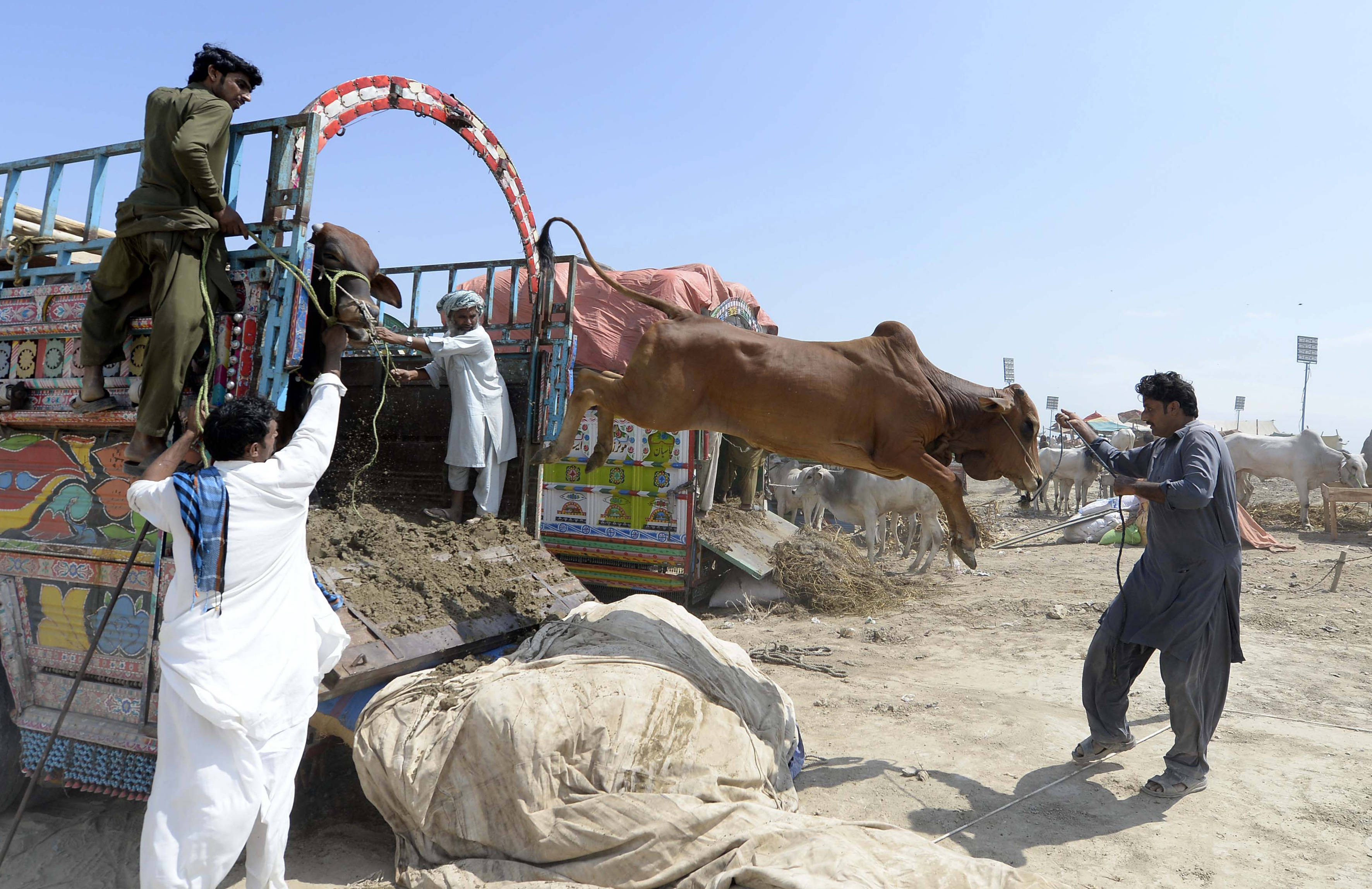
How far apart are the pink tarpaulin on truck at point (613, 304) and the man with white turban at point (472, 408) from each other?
14.0 ft

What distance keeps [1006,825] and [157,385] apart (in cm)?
411

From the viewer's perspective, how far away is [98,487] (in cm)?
→ 356

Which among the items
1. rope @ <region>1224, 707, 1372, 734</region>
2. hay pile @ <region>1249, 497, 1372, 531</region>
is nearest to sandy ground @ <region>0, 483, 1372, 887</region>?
rope @ <region>1224, 707, 1372, 734</region>

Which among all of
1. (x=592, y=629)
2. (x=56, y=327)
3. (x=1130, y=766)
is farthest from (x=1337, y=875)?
(x=56, y=327)

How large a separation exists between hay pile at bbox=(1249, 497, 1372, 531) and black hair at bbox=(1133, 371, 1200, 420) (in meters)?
13.7

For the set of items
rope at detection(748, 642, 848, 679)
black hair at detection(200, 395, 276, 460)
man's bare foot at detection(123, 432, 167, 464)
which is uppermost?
black hair at detection(200, 395, 276, 460)

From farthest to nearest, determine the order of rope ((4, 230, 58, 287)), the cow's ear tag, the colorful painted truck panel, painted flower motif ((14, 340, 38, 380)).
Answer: the colorful painted truck panel → the cow's ear tag → rope ((4, 230, 58, 287)) → painted flower motif ((14, 340, 38, 380))

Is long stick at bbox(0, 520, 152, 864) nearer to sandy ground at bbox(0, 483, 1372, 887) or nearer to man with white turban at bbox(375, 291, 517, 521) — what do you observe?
sandy ground at bbox(0, 483, 1372, 887)

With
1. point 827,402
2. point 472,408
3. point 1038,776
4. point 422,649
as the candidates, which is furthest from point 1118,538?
point 422,649

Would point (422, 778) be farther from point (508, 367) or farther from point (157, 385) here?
point (508, 367)

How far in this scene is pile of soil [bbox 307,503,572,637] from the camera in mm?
3775

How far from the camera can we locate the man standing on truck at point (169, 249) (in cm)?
318

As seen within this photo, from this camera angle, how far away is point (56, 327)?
11.9ft

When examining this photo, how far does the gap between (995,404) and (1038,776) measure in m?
2.02
